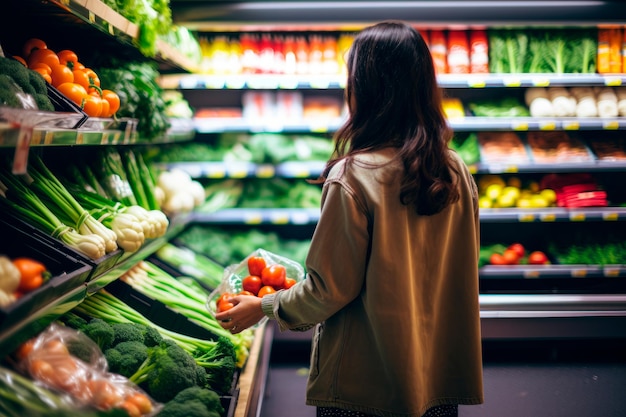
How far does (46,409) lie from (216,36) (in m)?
3.67

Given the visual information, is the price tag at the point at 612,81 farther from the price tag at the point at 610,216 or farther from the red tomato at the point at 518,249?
the red tomato at the point at 518,249

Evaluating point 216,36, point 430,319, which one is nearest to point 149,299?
point 430,319

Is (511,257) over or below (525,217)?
below

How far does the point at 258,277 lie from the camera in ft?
7.91

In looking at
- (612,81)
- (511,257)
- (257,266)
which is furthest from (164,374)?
(612,81)

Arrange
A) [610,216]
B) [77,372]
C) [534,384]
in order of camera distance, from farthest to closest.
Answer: [610,216]
[534,384]
[77,372]

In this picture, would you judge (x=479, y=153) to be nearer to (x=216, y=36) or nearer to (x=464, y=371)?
(x=216, y=36)

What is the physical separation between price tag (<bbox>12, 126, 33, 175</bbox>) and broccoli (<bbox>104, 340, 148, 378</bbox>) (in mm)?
804

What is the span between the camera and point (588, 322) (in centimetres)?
400

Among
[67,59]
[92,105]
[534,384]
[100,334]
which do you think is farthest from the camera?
[534,384]

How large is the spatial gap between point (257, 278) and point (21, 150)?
3.77 ft

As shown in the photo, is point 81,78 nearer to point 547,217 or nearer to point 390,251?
point 390,251

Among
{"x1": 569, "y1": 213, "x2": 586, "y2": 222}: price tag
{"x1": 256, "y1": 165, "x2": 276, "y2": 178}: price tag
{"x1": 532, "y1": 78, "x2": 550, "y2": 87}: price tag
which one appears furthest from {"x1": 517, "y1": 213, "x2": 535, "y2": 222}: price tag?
{"x1": 256, "y1": 165, "x2": 276, "y2": 178}: price tag

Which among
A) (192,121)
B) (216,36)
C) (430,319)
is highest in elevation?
(216,36)
